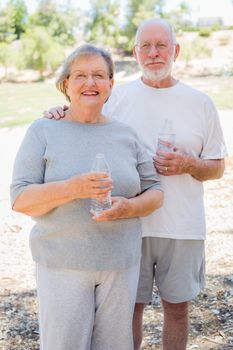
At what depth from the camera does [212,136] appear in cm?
269

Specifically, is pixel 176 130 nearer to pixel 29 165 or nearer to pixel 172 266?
pixel 172 266

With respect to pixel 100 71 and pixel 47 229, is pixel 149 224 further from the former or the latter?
pixel 100 71

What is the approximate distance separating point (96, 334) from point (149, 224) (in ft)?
2.19

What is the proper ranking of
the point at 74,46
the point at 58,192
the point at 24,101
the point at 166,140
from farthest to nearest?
the point at 74,46, the point at 24,101, the point at 166,140, the point at 58,192

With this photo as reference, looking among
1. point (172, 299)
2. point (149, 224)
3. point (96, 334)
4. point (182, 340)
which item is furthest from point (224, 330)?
point (96, 334)

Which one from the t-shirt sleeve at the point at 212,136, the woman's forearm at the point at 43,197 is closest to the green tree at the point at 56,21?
the t-shirt sleeve at the point at 212,136

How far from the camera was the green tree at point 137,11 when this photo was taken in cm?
3587

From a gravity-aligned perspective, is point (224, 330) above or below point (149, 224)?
below

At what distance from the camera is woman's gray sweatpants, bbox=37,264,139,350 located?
7.09ft

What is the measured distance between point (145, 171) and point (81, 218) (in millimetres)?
416

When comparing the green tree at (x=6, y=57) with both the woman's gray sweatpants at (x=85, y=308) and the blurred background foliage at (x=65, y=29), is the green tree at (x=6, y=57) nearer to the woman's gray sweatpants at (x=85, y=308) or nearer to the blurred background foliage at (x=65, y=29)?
the blurred background foliage at (x=65, y=29)

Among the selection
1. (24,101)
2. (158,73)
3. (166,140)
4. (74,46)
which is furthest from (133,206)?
(74,46)

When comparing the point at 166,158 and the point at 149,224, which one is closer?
the point at 166,158

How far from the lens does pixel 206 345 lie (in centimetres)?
348
